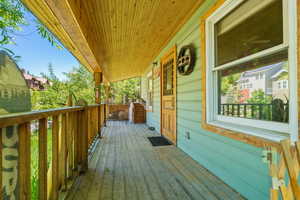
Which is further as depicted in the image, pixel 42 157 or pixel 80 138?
pixel 80 138

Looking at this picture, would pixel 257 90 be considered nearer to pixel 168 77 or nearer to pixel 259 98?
pixel 259 98

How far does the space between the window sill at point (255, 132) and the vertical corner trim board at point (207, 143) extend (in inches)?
2.5

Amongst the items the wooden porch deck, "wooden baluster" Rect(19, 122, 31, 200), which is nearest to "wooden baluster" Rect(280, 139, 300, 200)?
the wooden porch deck

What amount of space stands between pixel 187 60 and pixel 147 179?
2018mm

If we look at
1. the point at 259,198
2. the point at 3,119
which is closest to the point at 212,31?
the point at 259,198

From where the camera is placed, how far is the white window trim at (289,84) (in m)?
1.20

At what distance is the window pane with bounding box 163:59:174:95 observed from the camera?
3996 mm

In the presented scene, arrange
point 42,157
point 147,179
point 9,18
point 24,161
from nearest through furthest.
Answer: point 24,161 → point 42,157 → point 9,18 → point 147,179

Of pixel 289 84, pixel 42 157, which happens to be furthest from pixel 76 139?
pixel 289 84

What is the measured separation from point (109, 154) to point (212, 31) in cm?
→ 272

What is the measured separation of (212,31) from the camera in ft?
7.36

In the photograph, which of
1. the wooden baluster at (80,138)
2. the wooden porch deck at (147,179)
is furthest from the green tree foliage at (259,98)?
the wooden baluster at (80,138)

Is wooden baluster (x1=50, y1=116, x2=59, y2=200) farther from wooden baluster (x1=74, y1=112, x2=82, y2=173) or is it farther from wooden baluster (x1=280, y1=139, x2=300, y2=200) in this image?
wooden baluster (x1=280, y1=139, x2=300, y2=200)

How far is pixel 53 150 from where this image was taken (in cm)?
144
